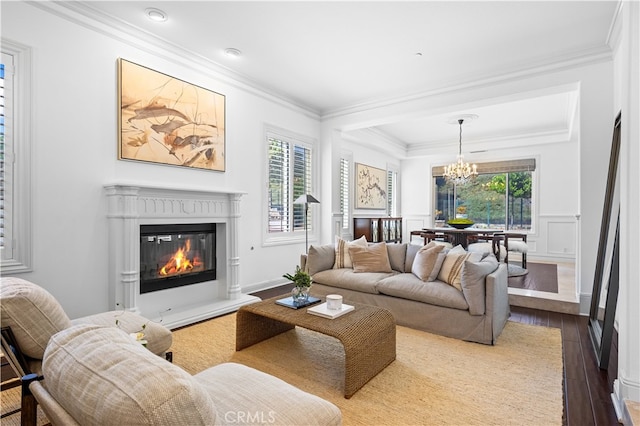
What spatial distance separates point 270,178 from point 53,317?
3649mm

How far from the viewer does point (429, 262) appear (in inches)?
140

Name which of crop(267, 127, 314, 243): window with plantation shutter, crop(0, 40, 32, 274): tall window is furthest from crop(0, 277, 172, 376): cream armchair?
crop(267, 127, 314, 243): window with plantation shutter

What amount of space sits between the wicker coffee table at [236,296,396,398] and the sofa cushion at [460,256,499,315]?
0.86 meters

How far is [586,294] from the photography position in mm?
3693

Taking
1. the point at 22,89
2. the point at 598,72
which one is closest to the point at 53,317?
the point at 22,89

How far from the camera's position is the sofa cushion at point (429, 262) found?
3.50m

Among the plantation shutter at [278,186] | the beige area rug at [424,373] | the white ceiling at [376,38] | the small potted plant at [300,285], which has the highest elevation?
the white ceiling at [376,38]

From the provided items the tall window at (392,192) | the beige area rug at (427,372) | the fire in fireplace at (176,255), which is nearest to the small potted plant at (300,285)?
the beige area rug at (427,372)

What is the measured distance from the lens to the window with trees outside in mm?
7984

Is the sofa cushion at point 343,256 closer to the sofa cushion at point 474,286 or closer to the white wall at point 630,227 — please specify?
the sofa cushion at point 474,286

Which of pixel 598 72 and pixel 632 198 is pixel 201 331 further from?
pixel 598 72

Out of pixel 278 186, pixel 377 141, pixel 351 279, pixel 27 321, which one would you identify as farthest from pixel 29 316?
pixel 377 141

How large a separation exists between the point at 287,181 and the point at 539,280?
167 inches

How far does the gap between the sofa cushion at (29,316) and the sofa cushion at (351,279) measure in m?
2.67
